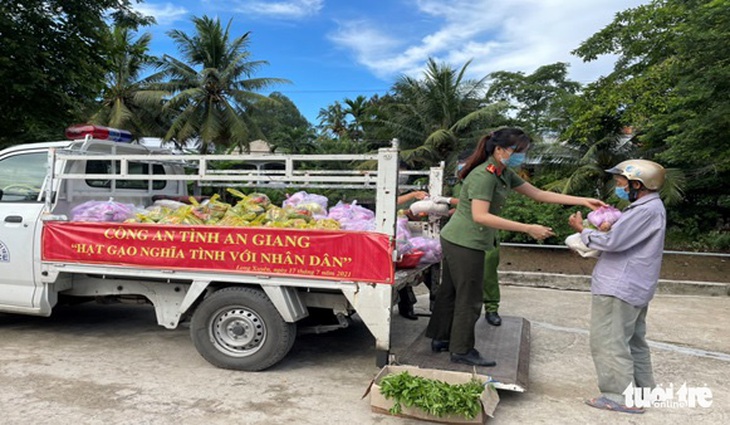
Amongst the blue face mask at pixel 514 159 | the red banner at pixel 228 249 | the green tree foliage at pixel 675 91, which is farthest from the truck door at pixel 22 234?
the green tree foliage at pixel 675 91

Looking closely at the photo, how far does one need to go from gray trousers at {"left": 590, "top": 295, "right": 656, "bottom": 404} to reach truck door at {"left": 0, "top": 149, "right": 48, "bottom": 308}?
462 centimetres

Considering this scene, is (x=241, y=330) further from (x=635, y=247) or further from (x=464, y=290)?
(x=635, y=247)

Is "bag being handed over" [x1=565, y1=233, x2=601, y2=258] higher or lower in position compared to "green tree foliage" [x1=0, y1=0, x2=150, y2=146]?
lower

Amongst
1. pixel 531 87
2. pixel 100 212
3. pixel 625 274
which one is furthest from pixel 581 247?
pixel 531 87

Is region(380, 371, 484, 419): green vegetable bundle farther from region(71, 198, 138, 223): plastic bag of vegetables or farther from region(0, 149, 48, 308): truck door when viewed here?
region(0, 149, 48, 308): truck door

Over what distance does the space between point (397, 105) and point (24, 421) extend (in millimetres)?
20880

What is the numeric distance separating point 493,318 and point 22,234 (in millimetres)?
4441

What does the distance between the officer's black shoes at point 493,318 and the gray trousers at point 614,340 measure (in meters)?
1.54

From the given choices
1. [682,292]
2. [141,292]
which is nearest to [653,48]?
[682,292]

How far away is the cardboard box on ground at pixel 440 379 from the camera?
3.25 m

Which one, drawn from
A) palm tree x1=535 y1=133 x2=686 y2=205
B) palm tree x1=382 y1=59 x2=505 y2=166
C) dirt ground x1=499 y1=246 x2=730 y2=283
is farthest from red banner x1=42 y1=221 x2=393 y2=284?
palm tree x1=382 y1=59 x2=505 y2=166

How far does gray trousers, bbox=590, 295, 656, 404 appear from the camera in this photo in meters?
3.47

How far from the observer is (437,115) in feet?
73.0

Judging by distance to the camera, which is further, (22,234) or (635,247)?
(22,234)
